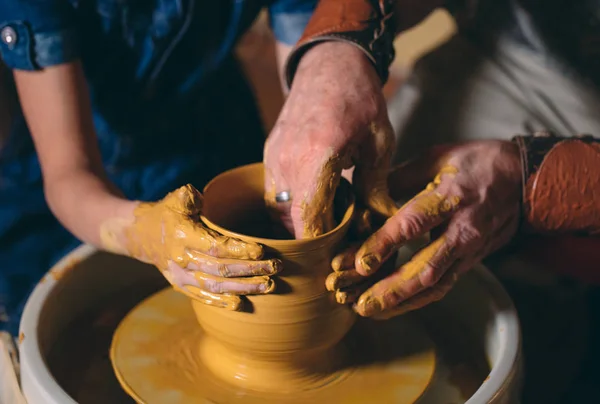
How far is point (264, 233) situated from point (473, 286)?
0.40 meters

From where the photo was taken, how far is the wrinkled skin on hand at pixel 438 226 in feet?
3.21

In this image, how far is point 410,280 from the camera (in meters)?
1.00

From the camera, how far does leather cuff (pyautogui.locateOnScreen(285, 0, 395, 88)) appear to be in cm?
117

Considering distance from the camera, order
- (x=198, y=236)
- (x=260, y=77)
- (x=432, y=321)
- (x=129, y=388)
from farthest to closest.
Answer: (x=260, y=77) < (x=432, y=321) < (x=129, y=388) < (x=198, y=236)

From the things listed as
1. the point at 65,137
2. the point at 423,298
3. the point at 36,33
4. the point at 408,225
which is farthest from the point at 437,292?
the point at 36,33

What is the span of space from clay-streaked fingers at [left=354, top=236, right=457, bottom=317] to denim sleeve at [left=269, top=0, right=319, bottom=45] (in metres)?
0.67

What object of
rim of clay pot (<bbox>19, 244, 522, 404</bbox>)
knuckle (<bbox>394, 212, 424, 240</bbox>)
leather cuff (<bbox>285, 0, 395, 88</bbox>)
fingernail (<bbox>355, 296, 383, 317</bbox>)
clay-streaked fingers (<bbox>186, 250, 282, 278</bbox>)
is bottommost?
rim of clay pot (<bbox>19, 244, 522, 404</bbox>)

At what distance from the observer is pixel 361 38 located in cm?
117

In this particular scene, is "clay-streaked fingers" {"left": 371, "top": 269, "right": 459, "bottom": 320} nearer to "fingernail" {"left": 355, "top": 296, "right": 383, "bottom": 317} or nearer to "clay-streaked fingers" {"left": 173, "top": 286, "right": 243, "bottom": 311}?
"fingernail" {"left": 355, "top": 296, "right": 383, "bottom": 317}

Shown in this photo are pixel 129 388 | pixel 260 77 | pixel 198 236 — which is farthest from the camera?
pixel 260 77

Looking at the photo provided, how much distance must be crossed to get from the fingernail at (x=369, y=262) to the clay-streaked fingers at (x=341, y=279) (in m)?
0.02

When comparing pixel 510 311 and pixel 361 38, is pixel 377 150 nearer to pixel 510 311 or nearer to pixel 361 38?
pixel 361 38

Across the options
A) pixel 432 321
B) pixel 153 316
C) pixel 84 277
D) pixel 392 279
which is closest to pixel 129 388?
pixel 153 316

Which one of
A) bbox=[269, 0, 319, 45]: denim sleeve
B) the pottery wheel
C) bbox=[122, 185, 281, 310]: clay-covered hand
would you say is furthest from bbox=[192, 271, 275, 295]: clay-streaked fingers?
bbox=[269, 0, 319, 45]: denim sleeve
